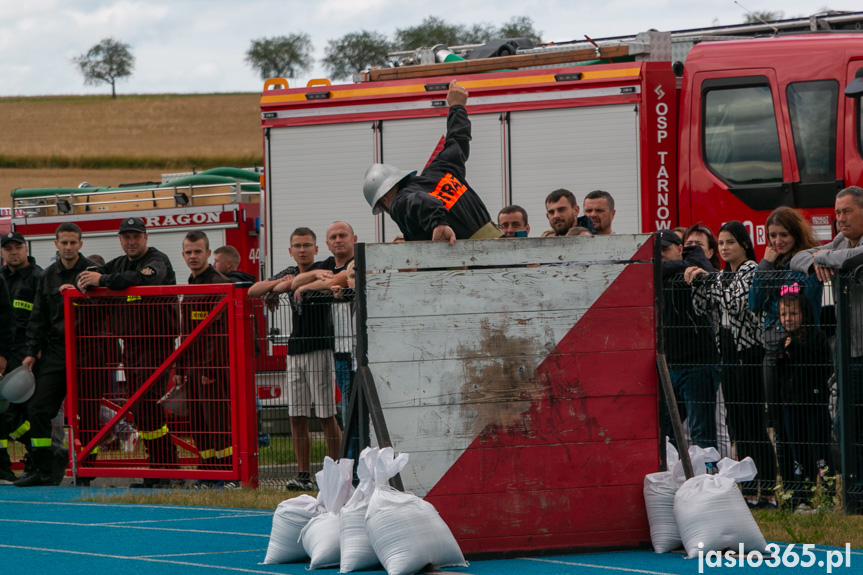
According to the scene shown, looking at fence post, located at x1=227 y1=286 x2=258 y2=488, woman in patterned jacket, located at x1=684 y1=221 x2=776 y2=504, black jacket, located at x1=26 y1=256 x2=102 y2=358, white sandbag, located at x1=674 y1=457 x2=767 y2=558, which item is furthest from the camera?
black jacket, located at x1=26 y1=256 x2=102 y2=358

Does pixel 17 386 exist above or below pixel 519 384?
below

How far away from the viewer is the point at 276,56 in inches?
3750

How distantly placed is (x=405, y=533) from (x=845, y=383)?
3237 mm

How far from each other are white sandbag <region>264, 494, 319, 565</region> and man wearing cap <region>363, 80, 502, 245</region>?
1.63m

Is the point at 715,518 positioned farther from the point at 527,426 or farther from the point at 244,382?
the point at 244,382

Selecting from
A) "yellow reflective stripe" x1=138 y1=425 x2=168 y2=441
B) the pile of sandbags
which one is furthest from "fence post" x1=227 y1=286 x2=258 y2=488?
the pile of sandbags

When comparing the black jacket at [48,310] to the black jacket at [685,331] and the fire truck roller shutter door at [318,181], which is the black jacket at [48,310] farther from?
the black jacket at [685,331]

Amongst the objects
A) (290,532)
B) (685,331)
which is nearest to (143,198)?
(685,331)

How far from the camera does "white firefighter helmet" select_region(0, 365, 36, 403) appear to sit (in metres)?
10.7

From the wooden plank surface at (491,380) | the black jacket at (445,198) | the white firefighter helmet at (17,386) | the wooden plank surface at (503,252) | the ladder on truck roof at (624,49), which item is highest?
the ladder on truck roof at (624,49)

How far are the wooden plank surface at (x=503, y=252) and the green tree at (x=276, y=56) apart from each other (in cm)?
8970

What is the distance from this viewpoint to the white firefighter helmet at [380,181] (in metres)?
7.20

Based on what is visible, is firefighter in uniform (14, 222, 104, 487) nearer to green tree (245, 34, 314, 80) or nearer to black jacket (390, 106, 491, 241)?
black jacket (390, 106, 491, 241)

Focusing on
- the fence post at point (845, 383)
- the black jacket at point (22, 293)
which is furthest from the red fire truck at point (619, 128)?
the fence post at point (845, 383)
